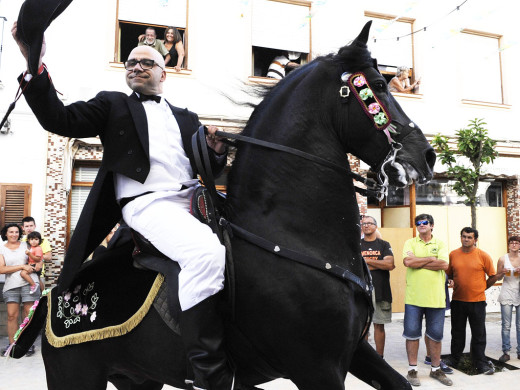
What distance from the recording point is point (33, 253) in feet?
23.4

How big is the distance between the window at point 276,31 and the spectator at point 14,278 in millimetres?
5854

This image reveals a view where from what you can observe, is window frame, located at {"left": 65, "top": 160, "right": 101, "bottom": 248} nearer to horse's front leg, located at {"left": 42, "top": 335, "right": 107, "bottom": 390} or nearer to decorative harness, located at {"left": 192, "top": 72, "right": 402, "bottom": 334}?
horse's front leg, located at {"left": 42, "top": 335, "right": 107, "bottom": 390}

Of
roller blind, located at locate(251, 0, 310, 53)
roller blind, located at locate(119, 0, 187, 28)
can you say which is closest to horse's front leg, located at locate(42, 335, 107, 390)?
roller blind, located at locate(119, 0, 187, 28)

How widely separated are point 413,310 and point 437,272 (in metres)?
0.60

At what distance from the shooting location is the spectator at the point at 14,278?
6965 mm

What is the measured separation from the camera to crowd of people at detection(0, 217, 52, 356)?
6.98 m

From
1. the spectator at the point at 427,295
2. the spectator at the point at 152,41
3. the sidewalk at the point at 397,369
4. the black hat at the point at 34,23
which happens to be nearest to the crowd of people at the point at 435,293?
the spectator at the point at 427,295

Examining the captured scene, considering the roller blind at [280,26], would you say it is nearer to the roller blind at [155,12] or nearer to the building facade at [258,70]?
the building facade at [258,70]

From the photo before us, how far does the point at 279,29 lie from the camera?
406 inches

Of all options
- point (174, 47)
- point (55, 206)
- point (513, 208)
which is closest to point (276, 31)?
point (174, 47)

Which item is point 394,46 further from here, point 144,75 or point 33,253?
point 144,75

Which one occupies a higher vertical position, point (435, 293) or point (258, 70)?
point (258, 70)

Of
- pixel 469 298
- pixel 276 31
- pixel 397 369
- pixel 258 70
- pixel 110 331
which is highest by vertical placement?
pixel 276 31

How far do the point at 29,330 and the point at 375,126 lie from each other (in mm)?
2365
